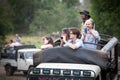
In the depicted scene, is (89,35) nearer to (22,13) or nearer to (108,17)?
(108,17)

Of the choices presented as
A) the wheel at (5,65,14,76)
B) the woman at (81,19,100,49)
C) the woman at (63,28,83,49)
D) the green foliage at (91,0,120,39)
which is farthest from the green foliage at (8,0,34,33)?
the woman at (63,28,83,49)

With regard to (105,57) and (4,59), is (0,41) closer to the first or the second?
(4,59)

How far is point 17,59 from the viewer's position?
2928 centimetres

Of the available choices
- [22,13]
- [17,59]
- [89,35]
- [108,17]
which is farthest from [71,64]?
[22,13]

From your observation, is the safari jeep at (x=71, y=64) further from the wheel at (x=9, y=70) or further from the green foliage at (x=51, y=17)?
the green foliage at (x=51, y=17)

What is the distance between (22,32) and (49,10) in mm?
10197

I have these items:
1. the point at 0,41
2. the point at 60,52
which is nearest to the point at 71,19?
the point at 0,41

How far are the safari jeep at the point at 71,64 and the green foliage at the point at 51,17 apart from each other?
6547cm

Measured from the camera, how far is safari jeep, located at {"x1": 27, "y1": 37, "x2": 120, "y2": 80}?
8664mm

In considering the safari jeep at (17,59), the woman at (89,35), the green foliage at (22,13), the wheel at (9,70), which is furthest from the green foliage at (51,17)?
the woman at (89,35)

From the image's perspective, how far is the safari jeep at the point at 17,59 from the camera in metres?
28.6

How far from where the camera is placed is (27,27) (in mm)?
77312

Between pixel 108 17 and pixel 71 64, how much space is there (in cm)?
1855

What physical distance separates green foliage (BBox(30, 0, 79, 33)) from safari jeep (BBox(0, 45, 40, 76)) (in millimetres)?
45002
